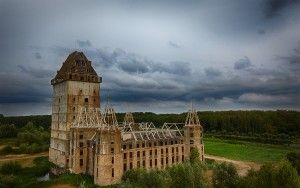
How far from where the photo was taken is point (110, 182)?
5609cm

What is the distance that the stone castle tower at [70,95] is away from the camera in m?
73.2

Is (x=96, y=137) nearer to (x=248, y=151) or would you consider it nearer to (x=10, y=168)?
(x=10, y=168)

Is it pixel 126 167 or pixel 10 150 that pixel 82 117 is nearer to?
pixel 126 167

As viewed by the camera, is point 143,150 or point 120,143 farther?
point 143,150

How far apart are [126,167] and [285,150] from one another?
51460 millimetres

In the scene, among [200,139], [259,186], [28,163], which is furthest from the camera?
[28,163]

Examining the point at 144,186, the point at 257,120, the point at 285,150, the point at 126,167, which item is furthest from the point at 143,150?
the point at 257,120

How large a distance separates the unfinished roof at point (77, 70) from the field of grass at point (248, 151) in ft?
134

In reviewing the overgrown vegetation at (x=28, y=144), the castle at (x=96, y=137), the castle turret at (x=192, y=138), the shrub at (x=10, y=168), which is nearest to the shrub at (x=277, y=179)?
the castle at (x=96, y=137)

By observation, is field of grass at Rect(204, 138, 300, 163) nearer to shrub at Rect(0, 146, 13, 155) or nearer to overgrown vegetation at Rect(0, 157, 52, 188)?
overgrown vegetation at Rect(0, 157, 52, 188)

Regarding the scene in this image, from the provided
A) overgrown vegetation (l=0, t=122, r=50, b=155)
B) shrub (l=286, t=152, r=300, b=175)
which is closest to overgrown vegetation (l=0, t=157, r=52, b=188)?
overgrown vegetation (l=0, t=122, r=50, b=155)

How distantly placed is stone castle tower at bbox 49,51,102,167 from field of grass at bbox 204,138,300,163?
127 ft

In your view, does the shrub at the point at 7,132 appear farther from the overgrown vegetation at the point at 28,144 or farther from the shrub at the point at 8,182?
the shrub at the point at 8,182

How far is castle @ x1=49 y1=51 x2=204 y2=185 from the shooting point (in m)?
57.0
